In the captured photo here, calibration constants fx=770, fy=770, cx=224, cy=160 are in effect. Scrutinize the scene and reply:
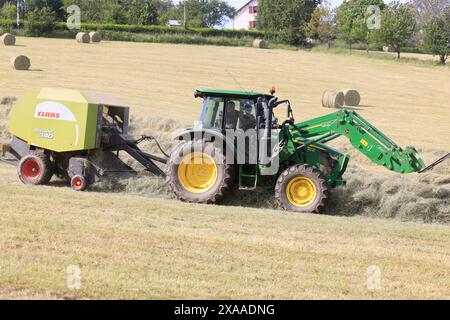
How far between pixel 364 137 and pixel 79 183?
15.2ft

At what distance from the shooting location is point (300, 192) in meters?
11.5

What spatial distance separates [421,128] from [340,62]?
23.8 m

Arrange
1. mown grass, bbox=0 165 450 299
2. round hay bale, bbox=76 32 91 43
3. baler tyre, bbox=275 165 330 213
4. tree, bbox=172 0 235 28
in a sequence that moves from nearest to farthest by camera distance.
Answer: mown grass, bbox=0 165 450 299
baler tyre, bbox=275 165 330 213
round hay bale, bbox=76 32 91 43
tree, bbox=172 0 235 28

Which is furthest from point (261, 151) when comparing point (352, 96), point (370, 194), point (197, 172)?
point (352, 96)

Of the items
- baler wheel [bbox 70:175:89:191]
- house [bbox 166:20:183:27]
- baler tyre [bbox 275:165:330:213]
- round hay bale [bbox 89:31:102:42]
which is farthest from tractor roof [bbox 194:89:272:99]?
house [bbox 166:20:183:27]

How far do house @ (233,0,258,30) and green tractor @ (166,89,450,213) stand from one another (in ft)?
338

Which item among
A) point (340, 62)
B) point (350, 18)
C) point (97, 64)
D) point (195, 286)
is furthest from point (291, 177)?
point (350, 18)

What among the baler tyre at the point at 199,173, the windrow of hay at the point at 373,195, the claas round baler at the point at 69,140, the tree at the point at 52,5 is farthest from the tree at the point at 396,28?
the baler tyre at the point at 199,173

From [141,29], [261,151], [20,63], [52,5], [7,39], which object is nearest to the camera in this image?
[261,151]

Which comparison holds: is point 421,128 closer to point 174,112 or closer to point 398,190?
point 174,112

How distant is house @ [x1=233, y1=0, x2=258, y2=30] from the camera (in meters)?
115

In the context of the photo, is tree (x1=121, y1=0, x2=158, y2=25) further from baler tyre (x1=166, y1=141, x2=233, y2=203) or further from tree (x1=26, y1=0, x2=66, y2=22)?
baler tyre (x1=166, y1=141, x2=233, y2=203)

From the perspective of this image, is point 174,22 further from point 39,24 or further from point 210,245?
point 210,245

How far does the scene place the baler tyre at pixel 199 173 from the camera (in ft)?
38.1
